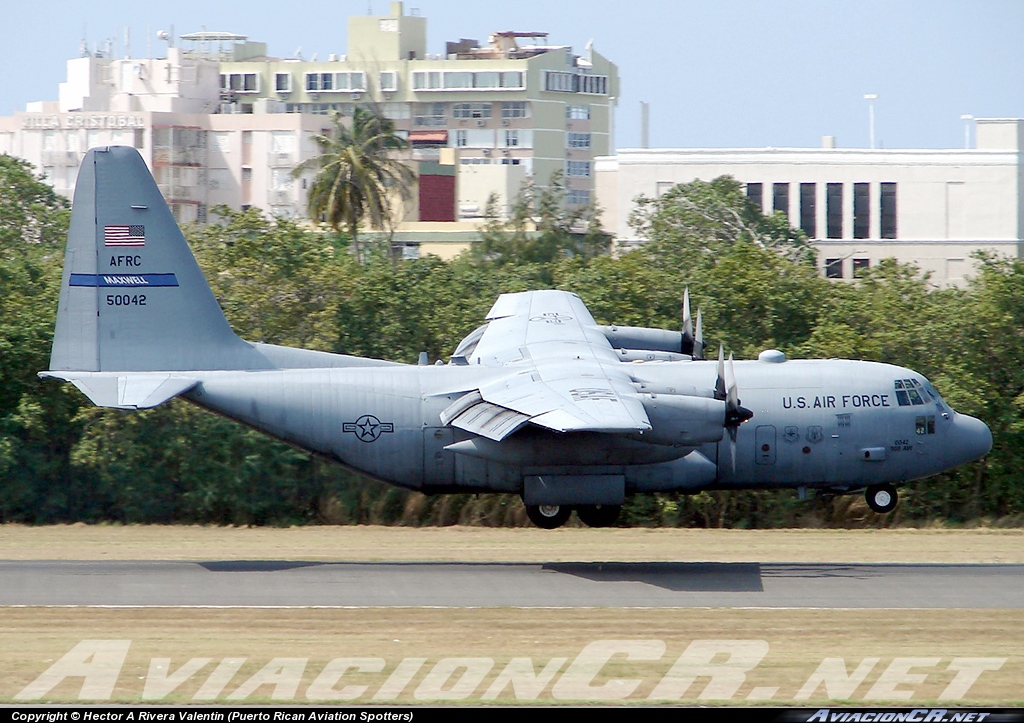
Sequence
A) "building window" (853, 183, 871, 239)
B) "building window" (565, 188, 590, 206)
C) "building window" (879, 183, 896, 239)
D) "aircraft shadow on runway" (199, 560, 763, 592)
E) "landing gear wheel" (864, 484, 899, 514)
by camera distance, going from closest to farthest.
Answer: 1. "aircraft shadow on runway" (199, 560, 763, 592)
2. "landing gear wheel" (864, 484, 899, 514)
3. "building window" (879, 183, 896, 239)
4. "building window" (853, 183, 871, 239)
5. "building window" (565, 188, 590, 206)

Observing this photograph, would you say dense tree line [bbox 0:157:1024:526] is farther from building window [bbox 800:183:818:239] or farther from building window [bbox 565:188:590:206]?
building window [bbox 565:188:590:206]

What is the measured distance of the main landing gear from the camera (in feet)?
83.0

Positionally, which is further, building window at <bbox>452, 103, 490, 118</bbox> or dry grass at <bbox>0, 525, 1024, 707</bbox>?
building window at <bbox>452, 103, 490, 118</bbox>

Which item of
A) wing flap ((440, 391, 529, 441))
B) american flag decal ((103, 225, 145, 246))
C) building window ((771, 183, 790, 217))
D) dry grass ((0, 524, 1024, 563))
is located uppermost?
building window ((771, 183, 790, 217))

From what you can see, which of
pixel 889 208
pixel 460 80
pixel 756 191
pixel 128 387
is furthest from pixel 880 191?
pixel 460 80

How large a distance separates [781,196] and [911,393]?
72.5 meters

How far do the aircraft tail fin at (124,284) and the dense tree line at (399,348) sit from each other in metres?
8.46

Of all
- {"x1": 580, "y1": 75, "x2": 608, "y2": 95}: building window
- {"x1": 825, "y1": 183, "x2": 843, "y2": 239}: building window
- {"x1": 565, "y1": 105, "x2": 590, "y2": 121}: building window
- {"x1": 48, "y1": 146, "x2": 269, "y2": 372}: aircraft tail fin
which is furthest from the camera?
{"x1": 580, "y1": 75, "x2": 608, "y2": 95}: building window

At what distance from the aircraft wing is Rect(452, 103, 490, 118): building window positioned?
13543 cm

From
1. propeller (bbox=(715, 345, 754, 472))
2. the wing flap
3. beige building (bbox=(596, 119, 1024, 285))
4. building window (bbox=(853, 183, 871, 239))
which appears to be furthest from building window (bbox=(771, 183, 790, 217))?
propeller (bbox=(715, 345, 754, 472))

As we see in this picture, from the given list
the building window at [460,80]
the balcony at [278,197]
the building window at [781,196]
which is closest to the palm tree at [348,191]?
the building window at [781,196]

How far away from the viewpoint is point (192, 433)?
34.1 m

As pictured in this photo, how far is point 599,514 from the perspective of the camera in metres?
26.2

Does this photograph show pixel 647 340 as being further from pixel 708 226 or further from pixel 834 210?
pixel 834 210
